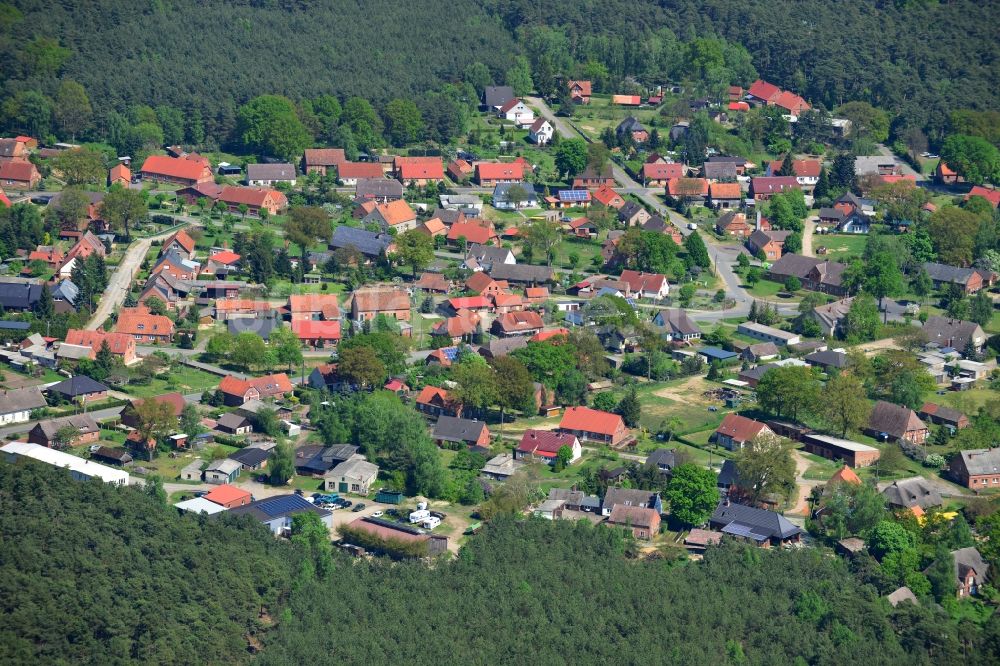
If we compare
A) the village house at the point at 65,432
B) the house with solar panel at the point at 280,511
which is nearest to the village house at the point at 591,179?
the village house at the point at 65,432

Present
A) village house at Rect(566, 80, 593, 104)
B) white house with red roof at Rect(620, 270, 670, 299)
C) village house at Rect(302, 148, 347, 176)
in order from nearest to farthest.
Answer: white house with red roof at Rect(620, 270, 670, 299)
village house at Rect(302, 148, 347, 176)
village house at Rect(566, 80, 593, 104)

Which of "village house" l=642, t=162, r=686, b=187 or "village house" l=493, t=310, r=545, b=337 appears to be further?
"village house" l=642, t=162, r=686, b=187

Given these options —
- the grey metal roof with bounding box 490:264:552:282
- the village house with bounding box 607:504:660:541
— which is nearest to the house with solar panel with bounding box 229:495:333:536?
the village house with bounding box 607:504:660:541

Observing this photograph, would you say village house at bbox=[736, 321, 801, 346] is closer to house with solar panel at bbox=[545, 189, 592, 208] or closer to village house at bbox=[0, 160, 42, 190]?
house with solar panel at bbox=[545, 189, 592, 208]

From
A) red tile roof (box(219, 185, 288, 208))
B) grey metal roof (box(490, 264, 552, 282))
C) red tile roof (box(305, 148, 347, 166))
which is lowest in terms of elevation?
grey metal roof (box(490, 264, 552, 282))

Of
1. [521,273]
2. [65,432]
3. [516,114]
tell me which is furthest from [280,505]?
[516,114]

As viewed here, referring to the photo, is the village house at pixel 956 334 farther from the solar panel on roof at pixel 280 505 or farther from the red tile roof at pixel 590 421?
the solar panel on roof at pixel 280 505

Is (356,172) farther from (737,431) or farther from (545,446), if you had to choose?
(737,431)
